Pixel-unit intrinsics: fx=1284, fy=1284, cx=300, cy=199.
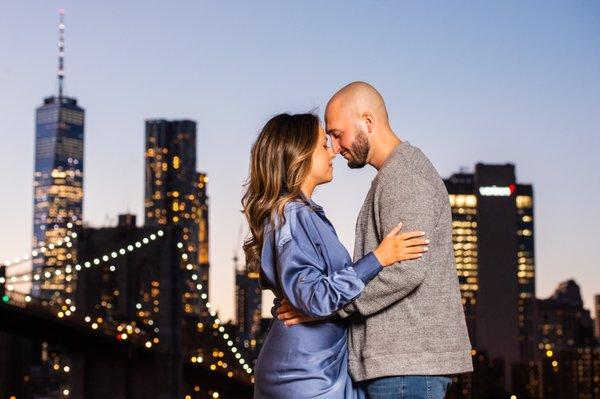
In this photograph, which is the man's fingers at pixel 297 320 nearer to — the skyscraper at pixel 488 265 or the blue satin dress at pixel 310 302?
the blue satin dress at pixel 310 302

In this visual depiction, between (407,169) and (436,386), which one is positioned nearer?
(436,386)

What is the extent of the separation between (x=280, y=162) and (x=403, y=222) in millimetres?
593

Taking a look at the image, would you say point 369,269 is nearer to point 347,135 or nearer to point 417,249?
point 417,249

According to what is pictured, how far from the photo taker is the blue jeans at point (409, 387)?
197 inches

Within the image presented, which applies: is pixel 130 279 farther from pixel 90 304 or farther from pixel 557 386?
pixel 557 386

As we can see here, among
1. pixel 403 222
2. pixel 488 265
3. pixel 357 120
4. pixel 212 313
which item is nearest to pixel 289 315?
pixel 403 222

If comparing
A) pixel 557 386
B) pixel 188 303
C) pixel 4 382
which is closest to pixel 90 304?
pixel 4 382

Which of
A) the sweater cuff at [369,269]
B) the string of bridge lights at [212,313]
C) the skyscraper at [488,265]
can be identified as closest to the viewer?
the sweater cuff at [369,269]

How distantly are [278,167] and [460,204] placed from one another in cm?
14664

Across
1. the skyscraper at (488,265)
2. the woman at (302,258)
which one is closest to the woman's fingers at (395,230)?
the woman at (302,258)

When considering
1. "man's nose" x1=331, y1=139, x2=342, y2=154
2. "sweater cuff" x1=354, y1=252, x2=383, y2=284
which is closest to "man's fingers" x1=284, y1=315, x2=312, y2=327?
"sweater cuff" x1=354, y1=252, x2=383, y2=284

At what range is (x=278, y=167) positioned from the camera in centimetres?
534

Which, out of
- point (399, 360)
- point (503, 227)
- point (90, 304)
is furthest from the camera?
point (503, 227)

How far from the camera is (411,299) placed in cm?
508
